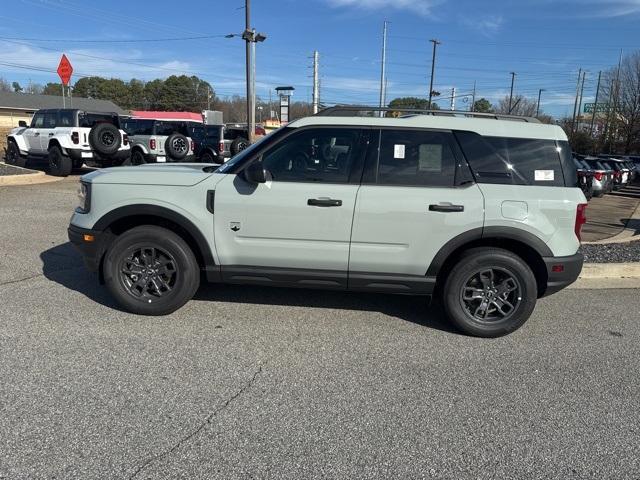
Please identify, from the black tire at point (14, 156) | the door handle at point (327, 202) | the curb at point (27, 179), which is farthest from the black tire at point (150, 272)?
the black tire at point (14, 156)

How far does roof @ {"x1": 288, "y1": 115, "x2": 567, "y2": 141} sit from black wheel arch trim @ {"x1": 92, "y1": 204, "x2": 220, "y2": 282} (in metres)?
1.26

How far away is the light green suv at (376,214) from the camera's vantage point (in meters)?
4.09

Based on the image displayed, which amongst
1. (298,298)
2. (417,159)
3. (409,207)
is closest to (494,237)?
(409,207)

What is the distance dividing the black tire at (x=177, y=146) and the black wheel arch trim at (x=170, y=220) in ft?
41.1

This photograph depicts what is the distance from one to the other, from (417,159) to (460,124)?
19.6 inches

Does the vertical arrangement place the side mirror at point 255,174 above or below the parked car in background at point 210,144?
below

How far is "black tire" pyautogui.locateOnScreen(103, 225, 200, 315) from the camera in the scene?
4309 mm

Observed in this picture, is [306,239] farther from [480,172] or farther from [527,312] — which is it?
[527,312]

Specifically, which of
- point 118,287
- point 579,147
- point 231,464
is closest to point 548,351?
point 231,464

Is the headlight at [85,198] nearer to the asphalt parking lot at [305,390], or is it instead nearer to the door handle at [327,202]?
the asphalt parking lot at [305,390]

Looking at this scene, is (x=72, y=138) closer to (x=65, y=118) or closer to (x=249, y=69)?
(x=65, y=118)

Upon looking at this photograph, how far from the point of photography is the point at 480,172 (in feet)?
13.6

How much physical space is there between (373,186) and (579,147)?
55.7 metres

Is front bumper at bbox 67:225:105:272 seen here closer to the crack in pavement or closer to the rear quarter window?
the crack in pavement
